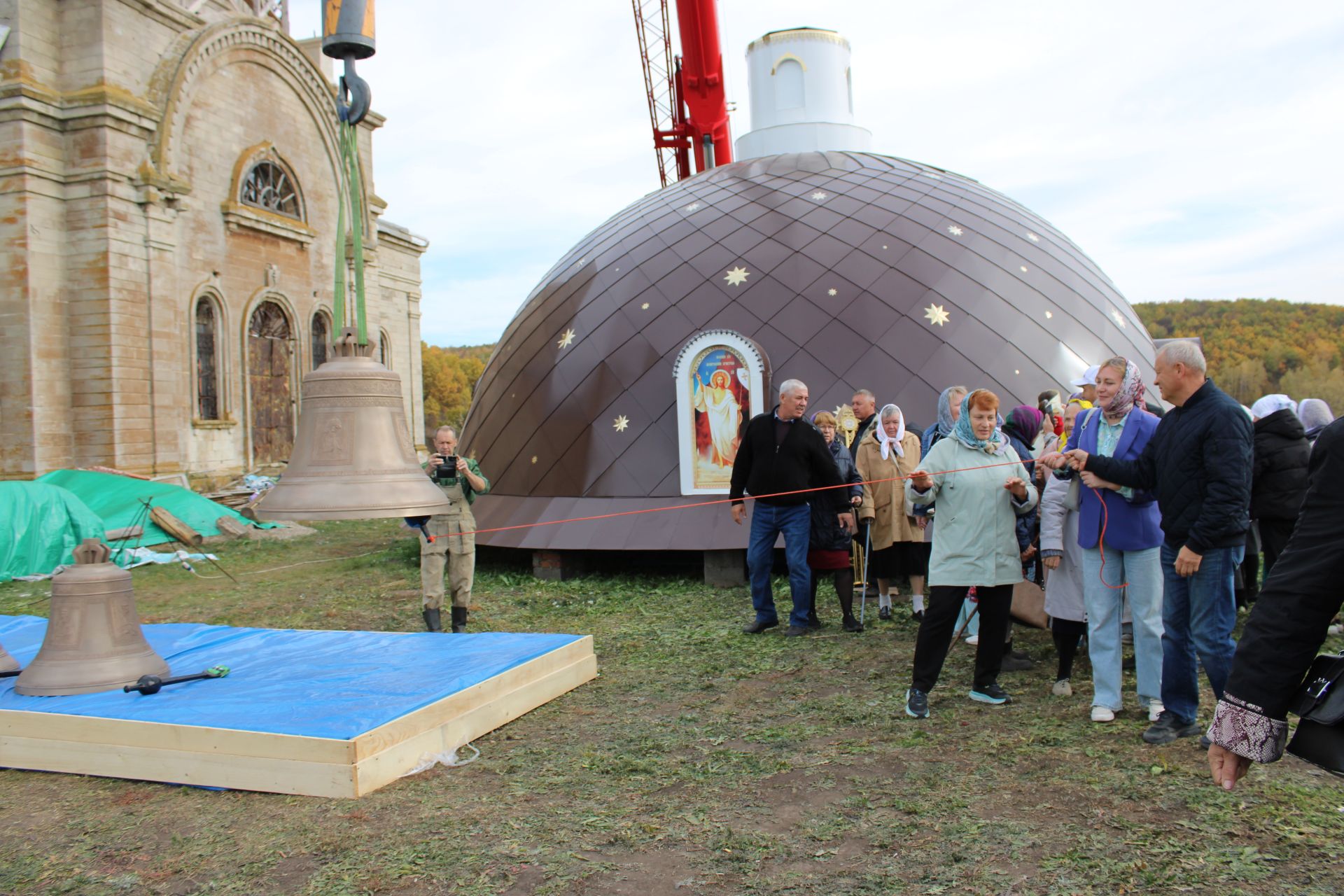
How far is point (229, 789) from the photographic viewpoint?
4246mm

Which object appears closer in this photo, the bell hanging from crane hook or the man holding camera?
the bell hanging from crane hook

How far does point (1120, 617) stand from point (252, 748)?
410 cm

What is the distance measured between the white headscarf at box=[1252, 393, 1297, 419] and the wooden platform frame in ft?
16.6

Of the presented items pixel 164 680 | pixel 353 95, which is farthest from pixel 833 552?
pixel 353 95

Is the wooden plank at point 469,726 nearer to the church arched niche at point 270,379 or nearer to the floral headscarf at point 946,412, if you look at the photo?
the floral headscarf at point 946,412

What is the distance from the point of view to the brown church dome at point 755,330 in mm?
9109

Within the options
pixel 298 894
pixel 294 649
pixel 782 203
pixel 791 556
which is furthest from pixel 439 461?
pixel 782 203

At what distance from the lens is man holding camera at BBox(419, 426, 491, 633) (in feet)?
23.2

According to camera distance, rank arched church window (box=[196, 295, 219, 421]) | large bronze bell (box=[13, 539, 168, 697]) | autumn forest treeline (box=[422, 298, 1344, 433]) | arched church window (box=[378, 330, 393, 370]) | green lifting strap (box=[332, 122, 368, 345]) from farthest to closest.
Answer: autumn forest treeline (box=[422, 298, 1344, 433])
arched church window (box=[378, 330, 393, 370])
arched church window (box=[196, 295, 219, 421])
large bronze bell (box=[13, 539, 168, 697])
green lifting strap (box=[332, 122, 368, 345])

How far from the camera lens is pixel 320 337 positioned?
22.8 metres

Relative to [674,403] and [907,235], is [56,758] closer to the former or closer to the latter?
[674,403]

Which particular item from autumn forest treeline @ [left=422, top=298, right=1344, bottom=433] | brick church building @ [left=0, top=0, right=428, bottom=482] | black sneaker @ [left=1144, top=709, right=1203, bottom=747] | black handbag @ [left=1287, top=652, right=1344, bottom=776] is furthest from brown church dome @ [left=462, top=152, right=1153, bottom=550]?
autumn forest treeline @ [left=422, top=298, right=1344, bottom=433]

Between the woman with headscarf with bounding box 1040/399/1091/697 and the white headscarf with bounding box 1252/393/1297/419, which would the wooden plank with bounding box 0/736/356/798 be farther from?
the white headscarf with bounding box 1252/393/1297/419

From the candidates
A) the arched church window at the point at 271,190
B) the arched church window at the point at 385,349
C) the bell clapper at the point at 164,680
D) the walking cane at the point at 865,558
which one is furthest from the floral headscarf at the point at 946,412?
the arched church window at the point at 385,349
